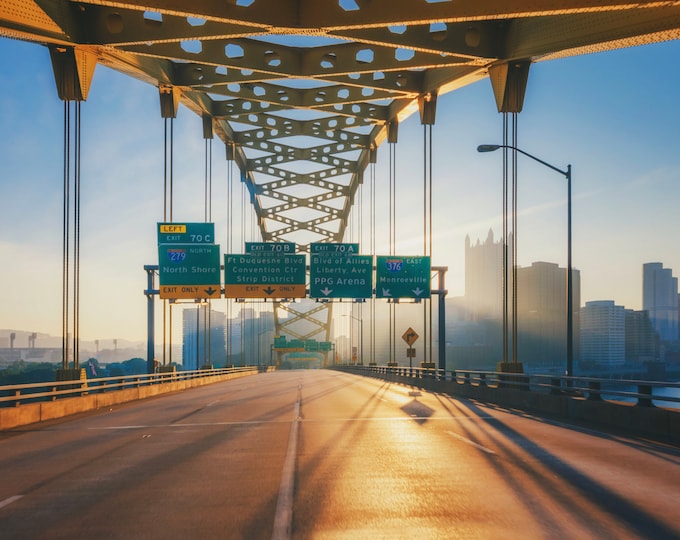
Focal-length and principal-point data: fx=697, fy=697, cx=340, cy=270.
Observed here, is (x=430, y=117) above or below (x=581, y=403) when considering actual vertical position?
above

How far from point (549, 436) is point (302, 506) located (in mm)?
7709

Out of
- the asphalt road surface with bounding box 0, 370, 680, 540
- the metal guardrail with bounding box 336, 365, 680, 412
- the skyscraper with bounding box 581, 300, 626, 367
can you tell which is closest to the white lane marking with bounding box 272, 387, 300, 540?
the asphalt road surface with bounding box 0, 370, 680, 540

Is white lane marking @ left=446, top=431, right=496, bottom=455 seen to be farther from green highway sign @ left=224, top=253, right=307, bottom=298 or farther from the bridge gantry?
green highway sign @ left=224, top=253, right=307, bottom=298

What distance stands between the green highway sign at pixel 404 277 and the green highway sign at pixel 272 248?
5.58 metres

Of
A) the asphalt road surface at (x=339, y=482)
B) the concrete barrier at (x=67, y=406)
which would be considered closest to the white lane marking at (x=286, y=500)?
the asphalt road surface at (x=339, y=482)

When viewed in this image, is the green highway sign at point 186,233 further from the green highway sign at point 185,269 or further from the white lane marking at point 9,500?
the white lane marking at point 9,500

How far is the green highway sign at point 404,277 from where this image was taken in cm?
4069

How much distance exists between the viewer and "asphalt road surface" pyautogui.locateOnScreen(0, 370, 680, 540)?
21.1ft

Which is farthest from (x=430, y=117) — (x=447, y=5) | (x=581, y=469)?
(x=581, y=469)

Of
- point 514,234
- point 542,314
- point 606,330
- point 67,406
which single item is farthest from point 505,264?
point 542,314

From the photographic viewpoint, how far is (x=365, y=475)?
9.23 m

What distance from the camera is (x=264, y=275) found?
4184 centimetres

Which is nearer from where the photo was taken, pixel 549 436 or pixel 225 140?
pixel 549 436

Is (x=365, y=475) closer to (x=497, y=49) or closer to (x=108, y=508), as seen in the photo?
(x=108, y=508)
